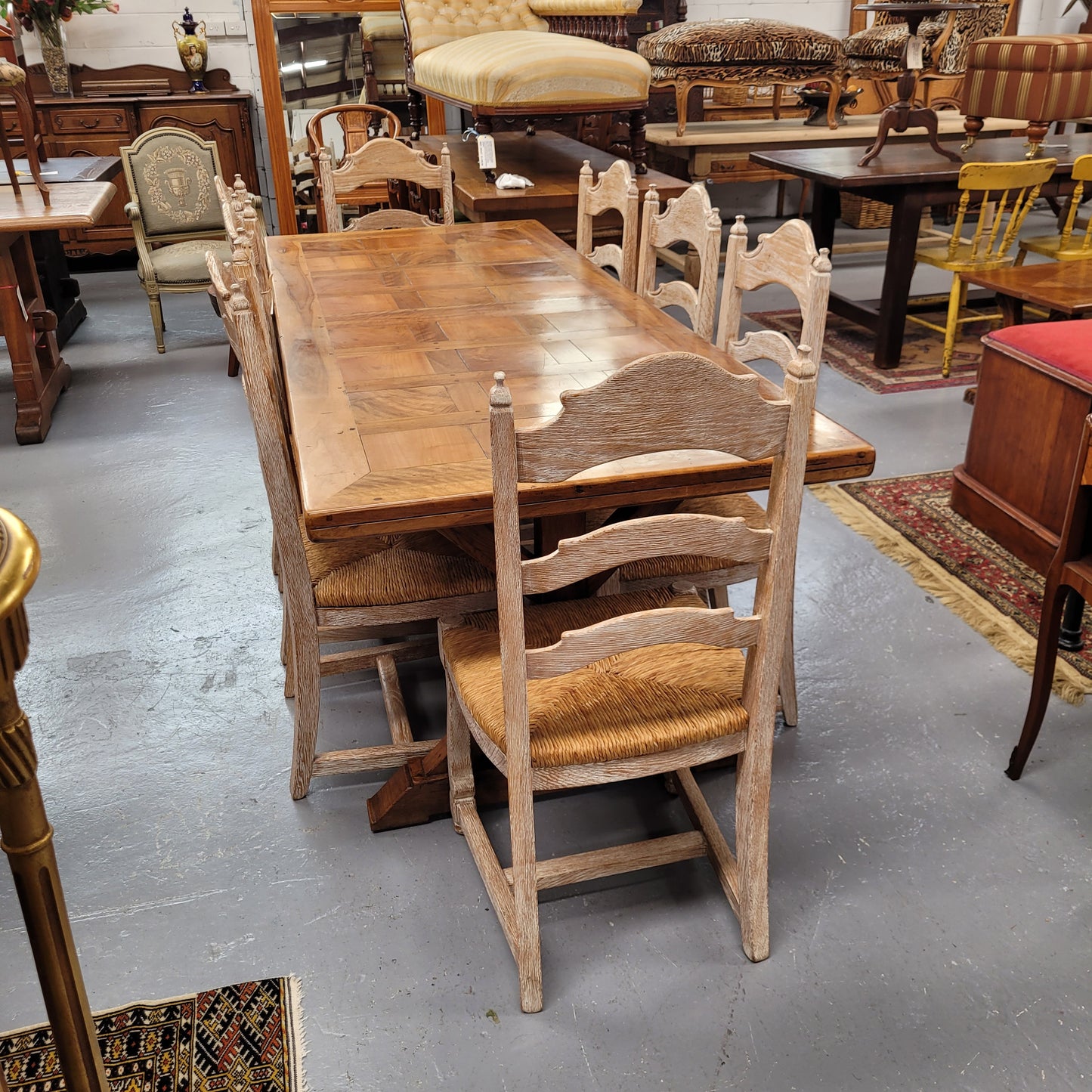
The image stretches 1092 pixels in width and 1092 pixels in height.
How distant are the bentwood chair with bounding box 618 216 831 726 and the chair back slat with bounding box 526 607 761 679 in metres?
0.36

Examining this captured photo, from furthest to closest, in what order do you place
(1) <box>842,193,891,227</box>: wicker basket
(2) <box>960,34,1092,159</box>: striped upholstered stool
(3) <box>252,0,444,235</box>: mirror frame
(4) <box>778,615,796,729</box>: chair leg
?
(1) <box>842,193,891,227</box>: wicker basket < (3) <box>252,0,444,235</box>: mirror frame < (2) <box>960,34,1092,159</box>: striped upholstered stool < (4) <box>778,615,796,729</box>: chair leg

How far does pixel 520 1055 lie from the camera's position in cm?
159

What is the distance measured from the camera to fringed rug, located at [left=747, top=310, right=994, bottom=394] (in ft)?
14.2

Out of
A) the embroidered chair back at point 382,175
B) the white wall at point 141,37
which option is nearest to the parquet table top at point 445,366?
the embroidered chair back at point 382,175

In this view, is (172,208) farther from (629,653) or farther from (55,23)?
(629,653)

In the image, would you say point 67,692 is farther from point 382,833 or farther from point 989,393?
point 989,393

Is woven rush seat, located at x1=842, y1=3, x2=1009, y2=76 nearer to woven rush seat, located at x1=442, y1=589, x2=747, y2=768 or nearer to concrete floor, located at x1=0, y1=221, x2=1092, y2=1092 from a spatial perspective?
concrete floor, located at x1=0, y1=221, x2=1092, y2=1092

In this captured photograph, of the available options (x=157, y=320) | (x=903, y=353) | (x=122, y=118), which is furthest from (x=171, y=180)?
(x=903, y=353)

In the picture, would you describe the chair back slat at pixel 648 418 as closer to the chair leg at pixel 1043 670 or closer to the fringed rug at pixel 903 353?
the chair leg at pixel 1043 670

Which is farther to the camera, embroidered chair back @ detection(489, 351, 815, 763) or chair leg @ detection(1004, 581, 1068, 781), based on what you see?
chair leg @ detection(1004, 581, 1068, 781)

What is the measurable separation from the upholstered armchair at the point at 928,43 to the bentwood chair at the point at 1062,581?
4460mm

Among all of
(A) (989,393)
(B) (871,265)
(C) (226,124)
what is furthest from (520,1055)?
(C) (226,124)

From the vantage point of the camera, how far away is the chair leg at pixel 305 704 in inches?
78.2

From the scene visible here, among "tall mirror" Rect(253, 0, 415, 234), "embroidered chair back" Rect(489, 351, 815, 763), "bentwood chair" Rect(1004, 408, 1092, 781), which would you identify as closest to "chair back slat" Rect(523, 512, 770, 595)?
"embroidered chair back" Rect(489, 351, 815, 763)
